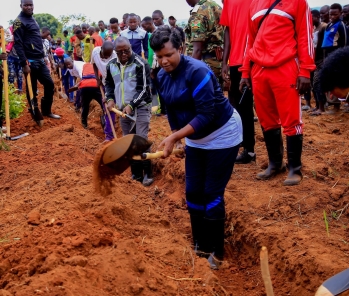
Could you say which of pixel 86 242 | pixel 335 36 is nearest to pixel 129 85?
pixel 86 242

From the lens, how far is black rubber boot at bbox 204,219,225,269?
372 cm

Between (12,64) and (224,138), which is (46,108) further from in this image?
(224,138)

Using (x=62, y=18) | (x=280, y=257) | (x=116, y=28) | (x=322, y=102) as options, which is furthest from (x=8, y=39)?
(x=62, y=18)

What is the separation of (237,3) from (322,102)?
169 inches

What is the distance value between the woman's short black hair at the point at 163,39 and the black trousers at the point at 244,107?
2291mm

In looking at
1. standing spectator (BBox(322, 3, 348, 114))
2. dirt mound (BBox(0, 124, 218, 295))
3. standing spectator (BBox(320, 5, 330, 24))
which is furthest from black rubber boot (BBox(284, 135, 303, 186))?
standing spectator (BBox(320, 5, 330, 24))

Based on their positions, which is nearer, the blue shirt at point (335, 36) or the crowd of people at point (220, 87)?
the crowd of people at point (220, 87)

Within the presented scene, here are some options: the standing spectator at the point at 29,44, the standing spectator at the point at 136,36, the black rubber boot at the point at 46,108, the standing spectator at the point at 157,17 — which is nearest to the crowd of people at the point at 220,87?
the standing spectator at the point at 29,44

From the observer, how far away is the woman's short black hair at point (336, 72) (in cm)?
283

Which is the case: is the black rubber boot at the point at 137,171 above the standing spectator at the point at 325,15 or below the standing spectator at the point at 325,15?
below

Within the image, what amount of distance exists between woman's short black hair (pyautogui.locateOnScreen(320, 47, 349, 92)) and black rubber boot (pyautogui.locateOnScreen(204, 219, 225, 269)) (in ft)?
4.68

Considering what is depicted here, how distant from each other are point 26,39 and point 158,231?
5550mm

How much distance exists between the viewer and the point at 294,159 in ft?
15.7

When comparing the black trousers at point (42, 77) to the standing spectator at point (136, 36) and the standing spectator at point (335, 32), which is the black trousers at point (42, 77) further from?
the standing spectator at point (335, 32)
